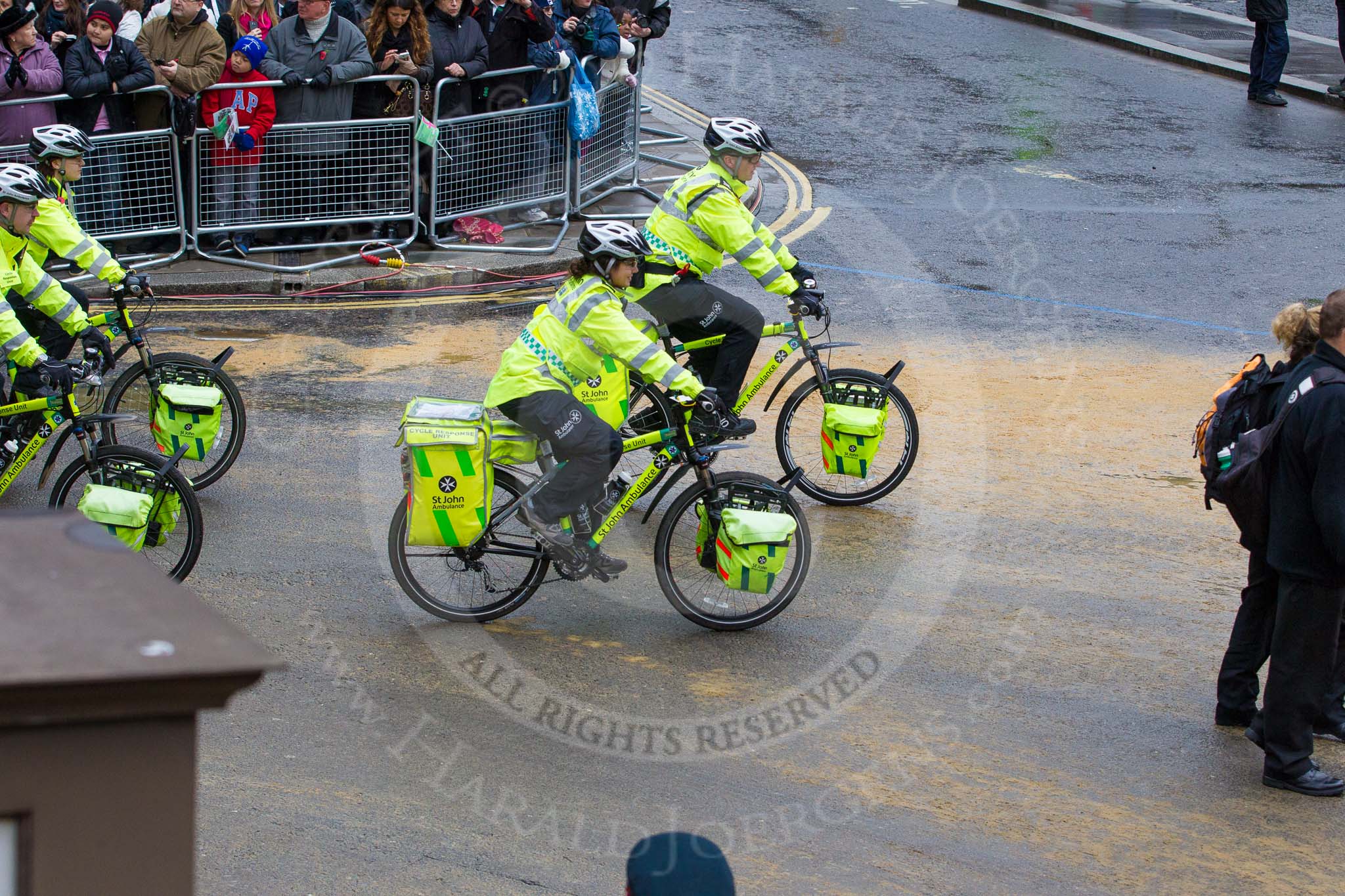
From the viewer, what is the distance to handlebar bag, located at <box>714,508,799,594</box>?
6891 millimetres

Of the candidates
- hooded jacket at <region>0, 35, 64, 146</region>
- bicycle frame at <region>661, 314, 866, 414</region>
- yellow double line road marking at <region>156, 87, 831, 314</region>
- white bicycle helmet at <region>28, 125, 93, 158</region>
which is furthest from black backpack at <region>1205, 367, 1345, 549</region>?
hooded jacket at <region>0, 35, 64, 146</region>

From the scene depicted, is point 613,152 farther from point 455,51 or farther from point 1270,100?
point 1270,100

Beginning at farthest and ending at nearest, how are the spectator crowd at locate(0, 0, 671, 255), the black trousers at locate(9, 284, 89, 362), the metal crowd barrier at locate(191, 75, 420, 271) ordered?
the metal crowd barrier at locate(191, 75, 420, 271), the spectator crowd at locate(0, 0, 671, 255), the black trousers at locate(9, 284, 89, 362)

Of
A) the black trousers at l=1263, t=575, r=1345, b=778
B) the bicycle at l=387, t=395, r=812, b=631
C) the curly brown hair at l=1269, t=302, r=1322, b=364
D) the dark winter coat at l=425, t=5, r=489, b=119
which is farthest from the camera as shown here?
the dark winter coat at l=425, t=5, r=489, b=119

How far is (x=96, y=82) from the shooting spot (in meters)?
11.5

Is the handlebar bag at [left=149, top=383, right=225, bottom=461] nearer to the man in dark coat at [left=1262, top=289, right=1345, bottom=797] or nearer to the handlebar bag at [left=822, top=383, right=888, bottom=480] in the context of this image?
the handlebar bag at [left=822, top=383, right=888, bottom=480]

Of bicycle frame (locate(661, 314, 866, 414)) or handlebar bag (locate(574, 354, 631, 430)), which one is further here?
bicycle frame (locate(661, 314, 866, 414))

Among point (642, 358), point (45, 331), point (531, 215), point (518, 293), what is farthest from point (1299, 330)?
point (531, 215)

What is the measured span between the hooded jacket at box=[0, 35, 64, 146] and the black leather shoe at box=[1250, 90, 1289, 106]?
15267 millimetres

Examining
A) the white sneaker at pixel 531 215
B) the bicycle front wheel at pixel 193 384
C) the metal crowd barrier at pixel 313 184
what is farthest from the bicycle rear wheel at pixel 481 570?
the white sneaker at pixel 531 215

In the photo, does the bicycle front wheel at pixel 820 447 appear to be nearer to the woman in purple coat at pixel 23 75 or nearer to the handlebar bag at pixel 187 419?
the handlebar bag at pixel 187 419

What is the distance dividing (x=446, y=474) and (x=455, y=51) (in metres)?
7.21

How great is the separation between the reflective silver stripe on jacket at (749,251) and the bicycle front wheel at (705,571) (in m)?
1.93

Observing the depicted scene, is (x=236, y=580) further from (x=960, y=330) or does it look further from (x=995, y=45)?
(x=995, y=45)
